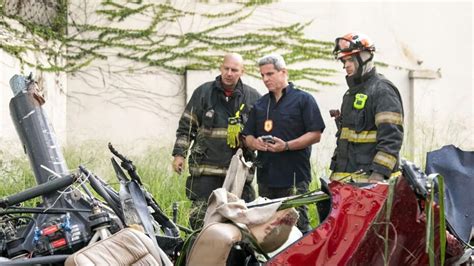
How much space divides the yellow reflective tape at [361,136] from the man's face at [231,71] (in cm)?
143

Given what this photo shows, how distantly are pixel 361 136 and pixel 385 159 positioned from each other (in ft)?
1.12

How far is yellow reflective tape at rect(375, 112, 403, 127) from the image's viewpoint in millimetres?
6281

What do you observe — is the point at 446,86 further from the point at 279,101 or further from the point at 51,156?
the point at 51,156

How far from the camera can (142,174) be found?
322 inches

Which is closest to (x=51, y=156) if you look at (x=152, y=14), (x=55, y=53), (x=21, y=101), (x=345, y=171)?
(x=21, y=101)

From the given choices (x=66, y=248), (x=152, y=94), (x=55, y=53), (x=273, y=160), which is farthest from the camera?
(x=152, y=94)

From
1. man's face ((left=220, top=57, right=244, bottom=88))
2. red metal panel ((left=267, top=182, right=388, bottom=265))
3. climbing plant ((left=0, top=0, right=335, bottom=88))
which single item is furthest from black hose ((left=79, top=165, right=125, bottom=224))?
climbing plant ((left=0, top=0, right=335, bottom=88))

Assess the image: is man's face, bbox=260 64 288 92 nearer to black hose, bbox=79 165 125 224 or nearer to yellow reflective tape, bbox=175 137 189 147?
yellow reflective tape, bbox=175 137 189 147

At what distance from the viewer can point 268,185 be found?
721cm

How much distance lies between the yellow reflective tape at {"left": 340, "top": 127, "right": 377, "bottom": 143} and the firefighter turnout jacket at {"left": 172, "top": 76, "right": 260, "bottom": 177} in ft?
4.27

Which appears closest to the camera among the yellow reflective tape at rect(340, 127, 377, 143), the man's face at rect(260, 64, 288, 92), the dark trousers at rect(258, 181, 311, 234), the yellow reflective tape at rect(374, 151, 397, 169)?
the yellow reflective tape at rect(374, 151, 397, 169)

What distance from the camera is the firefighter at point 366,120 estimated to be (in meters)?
6.22

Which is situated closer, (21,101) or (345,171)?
(21,101)

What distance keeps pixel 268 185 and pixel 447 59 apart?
23.4 ft
